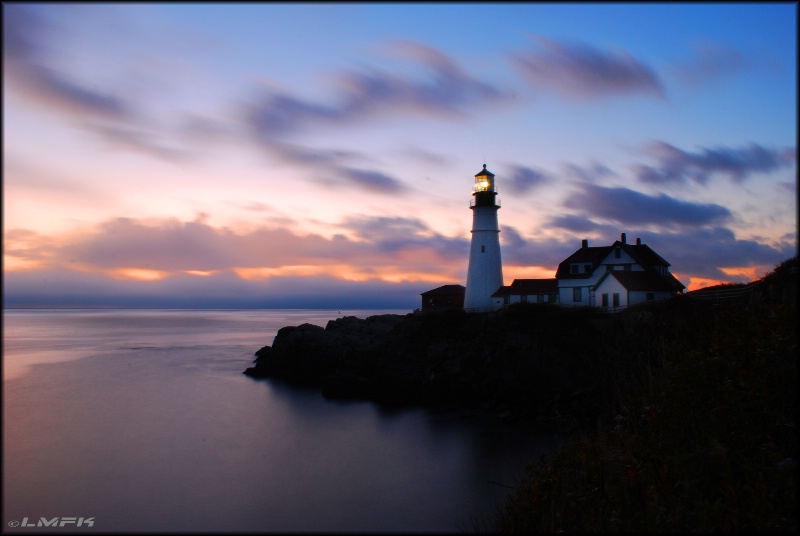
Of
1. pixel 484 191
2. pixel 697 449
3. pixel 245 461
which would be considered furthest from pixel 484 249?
pixel 697 449

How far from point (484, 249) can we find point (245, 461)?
23.3 meters

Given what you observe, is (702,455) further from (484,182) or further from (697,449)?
(484,182)

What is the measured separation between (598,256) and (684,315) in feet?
36.8

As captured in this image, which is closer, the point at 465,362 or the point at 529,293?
the point at 465,362

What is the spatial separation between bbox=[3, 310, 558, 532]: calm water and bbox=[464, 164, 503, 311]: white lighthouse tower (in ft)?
44.0

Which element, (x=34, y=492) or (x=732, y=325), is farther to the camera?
(x=34, y=492)

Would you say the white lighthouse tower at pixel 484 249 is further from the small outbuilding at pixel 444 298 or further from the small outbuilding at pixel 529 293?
the small outbuilding at pixel 444 298

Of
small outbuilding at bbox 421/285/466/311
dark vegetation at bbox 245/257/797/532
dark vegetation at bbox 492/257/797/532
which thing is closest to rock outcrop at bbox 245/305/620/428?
small outbuilding at bbox 421/285/466/311

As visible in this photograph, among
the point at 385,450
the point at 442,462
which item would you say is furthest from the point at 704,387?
the point at 385,450

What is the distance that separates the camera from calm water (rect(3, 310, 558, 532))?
14.7 m

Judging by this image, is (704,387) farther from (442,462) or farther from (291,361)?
(291,361)

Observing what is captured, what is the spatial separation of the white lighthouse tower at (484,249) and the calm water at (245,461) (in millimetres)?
13417

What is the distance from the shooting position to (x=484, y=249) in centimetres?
3697

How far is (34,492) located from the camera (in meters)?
16.0
